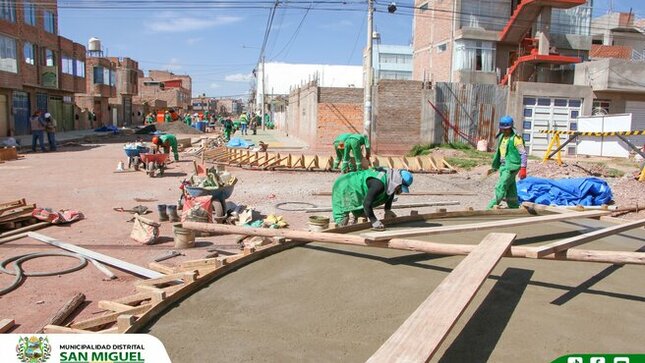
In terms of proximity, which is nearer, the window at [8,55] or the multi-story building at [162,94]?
the window at [8,55]

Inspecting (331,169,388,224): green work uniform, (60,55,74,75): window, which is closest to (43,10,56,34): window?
(60,55,74,75): window

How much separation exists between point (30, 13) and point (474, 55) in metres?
24.6

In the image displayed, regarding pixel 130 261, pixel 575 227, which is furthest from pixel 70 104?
pixel 575 227

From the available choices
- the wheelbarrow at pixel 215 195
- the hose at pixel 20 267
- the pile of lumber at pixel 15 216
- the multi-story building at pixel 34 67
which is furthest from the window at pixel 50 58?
the hose at pixel 20 267

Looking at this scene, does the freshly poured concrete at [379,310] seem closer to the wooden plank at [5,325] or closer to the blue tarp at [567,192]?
the wooden plank at [5,325]

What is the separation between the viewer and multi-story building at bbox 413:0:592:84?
27531 mm

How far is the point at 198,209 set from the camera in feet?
23.0

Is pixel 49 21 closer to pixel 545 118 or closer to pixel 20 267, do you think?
pixel 545 118

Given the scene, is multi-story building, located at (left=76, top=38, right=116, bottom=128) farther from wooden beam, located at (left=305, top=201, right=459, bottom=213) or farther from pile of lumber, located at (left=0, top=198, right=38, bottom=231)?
wooden beam, located at (left=305, top=201, right=459, bottom=213)

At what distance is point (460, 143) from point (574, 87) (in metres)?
6.35

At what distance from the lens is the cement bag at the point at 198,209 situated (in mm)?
6961

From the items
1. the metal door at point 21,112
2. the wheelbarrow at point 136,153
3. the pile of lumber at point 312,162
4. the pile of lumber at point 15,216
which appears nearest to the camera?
the pile of lumber at point 15,216

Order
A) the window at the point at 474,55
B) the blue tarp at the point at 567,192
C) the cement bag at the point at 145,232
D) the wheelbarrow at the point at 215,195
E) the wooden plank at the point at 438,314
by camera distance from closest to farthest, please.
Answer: the wooden plank at the point at 438,314
the cement bag at the point at 145,232
the wheelbarrow at the point at 215,195
the blue tarp at the point at 567,192
the window at the point at 474,55

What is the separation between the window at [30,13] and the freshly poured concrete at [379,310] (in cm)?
3075
